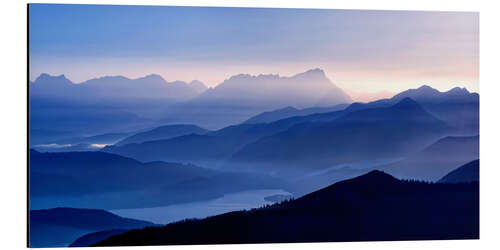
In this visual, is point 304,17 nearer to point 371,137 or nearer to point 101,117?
point 371,137

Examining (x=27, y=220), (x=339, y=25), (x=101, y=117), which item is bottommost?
(x=27, y=220)

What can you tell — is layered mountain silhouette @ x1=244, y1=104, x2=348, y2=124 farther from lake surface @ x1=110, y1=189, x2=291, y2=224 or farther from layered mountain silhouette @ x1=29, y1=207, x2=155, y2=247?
layered mountain silhouette @ x1=29, y1=207, x2=155, y2=247

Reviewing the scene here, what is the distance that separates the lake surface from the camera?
8273 millimetres

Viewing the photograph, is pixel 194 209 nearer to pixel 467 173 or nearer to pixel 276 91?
pixel 276 91

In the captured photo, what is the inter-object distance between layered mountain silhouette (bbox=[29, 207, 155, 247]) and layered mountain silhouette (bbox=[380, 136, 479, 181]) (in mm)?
2840

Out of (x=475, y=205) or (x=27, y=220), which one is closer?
(x=27, y=220)

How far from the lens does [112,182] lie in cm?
825

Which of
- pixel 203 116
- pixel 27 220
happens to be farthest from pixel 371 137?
pixel 27 220

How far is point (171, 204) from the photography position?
8281 millimetres

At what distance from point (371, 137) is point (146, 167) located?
7.85 feet

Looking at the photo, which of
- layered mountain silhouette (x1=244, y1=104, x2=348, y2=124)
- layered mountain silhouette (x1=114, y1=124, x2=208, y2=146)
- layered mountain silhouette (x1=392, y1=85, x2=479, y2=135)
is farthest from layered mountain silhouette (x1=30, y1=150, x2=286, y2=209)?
layered mountain silhouette (x1=392, y1=85, x2=479, y2=135)

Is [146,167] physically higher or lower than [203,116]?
lower

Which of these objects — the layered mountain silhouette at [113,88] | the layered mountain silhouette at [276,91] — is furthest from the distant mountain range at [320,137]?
the layered mountain silhouette at [113,88]

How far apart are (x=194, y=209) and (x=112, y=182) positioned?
2.90 ft
